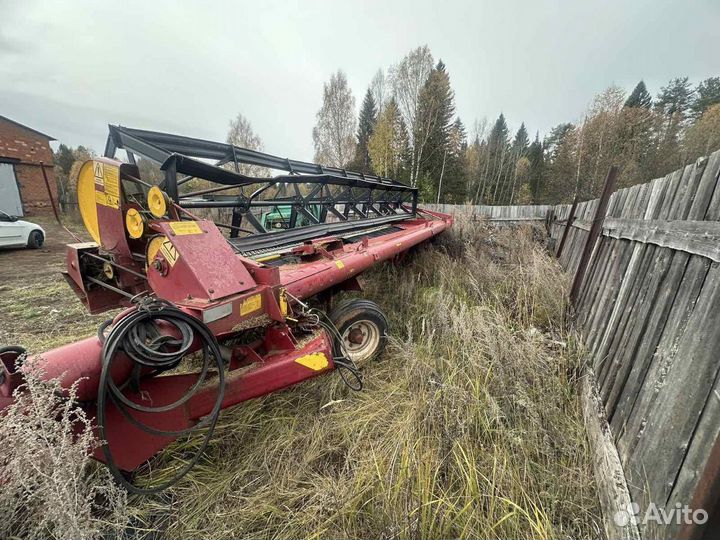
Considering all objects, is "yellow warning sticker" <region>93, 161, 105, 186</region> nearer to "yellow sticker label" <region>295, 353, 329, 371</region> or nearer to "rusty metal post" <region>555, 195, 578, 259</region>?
"yellow sticker label" <region>295, 353, 329, 371</region>

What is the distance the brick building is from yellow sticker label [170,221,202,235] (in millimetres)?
19933

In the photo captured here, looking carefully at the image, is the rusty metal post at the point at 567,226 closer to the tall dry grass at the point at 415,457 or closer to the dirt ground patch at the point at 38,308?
the tall dry grass at the point at 415,457

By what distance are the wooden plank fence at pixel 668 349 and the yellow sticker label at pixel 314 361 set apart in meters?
1.59

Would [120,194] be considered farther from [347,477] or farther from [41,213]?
[41,213]

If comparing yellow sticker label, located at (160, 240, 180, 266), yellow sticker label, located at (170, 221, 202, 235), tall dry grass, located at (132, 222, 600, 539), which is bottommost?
tall dry grass, located at (132, 222, 600, 539)

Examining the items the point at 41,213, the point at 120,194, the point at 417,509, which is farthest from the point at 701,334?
the point at 41,213

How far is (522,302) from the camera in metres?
3.11

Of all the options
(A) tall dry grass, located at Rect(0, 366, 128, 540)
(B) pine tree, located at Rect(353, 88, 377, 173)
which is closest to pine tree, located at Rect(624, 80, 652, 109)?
(B) pine tree, located at Rect(353, 88, 377, 173)

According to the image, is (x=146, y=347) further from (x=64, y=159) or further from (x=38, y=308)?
(x=64, y=159)

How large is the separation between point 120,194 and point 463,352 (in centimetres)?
262

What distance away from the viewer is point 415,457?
1588 millimetres

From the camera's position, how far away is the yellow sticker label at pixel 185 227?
1.72 m

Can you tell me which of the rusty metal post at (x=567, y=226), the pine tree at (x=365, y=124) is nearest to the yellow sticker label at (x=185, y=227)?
the rusty metal post at (x=567, y=226)

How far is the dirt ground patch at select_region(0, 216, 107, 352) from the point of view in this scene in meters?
3.42
